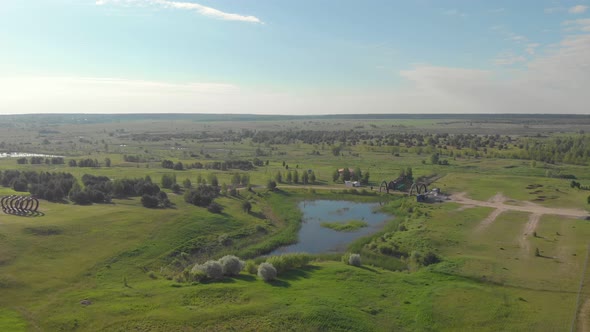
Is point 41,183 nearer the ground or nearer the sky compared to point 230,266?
nearer the sky

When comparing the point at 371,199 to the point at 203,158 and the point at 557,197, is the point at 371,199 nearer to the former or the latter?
the point at 557,197

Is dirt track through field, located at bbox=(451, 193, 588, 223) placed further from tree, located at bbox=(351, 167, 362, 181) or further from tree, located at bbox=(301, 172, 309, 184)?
tree, located at bbox=(301, 172, 309, 184)

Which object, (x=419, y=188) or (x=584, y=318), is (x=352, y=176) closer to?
(x=419, y=188)

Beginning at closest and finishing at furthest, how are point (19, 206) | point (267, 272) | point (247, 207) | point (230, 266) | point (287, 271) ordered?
1. point (267, 272)
2. point (230, 266)
3. point (287, 271)
4. point (19, 206)
5. point (247, 207)

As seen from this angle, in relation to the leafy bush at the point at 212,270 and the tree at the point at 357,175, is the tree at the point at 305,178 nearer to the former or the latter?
the tree at the point at 357,175

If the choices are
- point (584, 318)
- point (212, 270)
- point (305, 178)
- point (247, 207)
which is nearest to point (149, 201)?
point (247, 207)

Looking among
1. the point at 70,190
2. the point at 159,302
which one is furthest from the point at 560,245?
the point at 70,190

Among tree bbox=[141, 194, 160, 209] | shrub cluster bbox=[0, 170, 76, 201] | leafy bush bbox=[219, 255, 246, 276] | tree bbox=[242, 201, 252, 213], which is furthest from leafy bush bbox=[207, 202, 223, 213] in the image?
leafy bush bbox=[219, 255, 246, 276]
